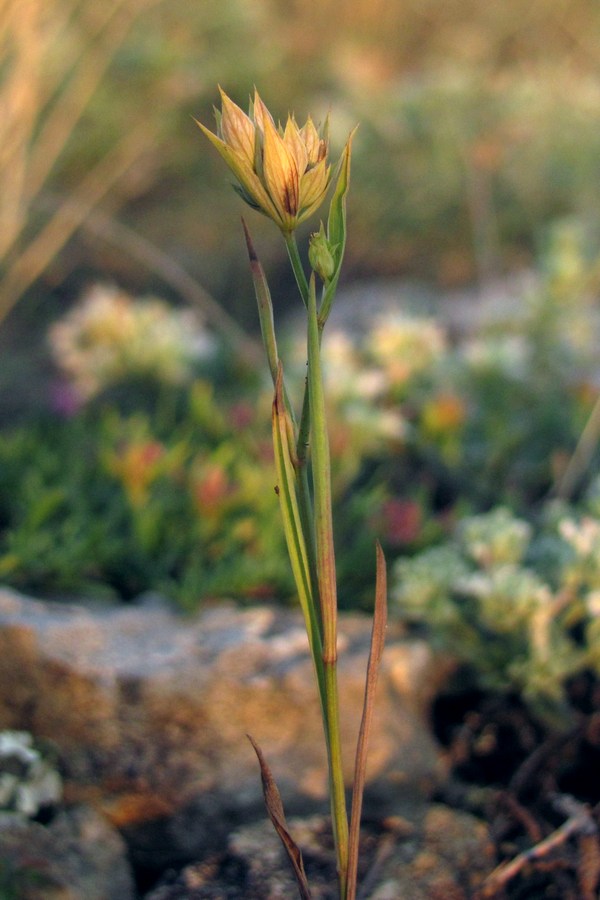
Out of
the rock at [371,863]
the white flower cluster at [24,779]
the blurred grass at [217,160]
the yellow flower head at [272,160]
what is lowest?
the rock at [371,863]

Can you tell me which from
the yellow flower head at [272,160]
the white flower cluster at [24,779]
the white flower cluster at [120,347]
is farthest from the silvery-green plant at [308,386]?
the white flower cluster at [120,347]

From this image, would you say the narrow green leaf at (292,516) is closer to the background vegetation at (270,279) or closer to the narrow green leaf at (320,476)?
the narrow green leaf at (320,476)

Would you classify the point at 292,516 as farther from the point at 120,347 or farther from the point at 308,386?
the point at 120,347

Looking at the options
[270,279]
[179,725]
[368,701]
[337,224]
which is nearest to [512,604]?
[179,725]

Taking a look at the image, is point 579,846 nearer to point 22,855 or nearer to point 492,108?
point 22,855

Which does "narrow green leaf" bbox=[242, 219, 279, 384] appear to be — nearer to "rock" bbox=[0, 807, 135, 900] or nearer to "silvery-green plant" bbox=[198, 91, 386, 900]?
"silvery-green plant" bbox=[198, 91, 386, 900]

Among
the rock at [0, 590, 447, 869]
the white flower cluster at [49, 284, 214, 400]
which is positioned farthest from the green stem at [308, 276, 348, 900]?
the white flower cluster at [49, 284, 214, 400]
